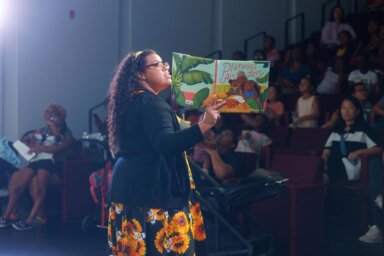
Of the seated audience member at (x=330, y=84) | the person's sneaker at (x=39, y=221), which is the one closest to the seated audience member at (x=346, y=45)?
the seated audience member at (x=330, y=84)

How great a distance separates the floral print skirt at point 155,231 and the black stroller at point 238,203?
1.28m

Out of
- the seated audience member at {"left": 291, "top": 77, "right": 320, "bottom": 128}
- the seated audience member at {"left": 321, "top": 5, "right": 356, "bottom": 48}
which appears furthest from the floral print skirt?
the seated audience member at {"left": 321, "top": 5, "right": 356, "bottom": 48}

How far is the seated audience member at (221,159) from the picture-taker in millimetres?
5426

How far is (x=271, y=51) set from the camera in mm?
9891

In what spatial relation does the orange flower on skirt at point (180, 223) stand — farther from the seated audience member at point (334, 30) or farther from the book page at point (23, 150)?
the seated audience member at point (334, 30)

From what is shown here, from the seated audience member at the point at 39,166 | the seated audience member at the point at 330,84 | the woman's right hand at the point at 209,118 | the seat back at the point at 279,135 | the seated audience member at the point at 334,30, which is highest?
the seated audience member at the point at 334,30

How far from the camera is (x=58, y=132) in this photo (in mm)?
7145

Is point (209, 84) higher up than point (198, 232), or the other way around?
point (209, 84)

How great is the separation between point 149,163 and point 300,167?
2691 mm

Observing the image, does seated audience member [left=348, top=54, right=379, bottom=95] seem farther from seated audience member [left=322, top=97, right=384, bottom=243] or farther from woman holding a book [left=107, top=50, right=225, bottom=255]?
woman holding a book [left=107, top=50, right=225, bottom=255]

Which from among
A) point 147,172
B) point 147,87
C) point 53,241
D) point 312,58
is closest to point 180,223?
point 147,172

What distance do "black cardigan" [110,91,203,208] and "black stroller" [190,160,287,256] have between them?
129 cm

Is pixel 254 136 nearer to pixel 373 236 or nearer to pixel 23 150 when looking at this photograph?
pixel 373 236

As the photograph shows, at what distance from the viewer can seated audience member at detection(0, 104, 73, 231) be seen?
6.80 metres
